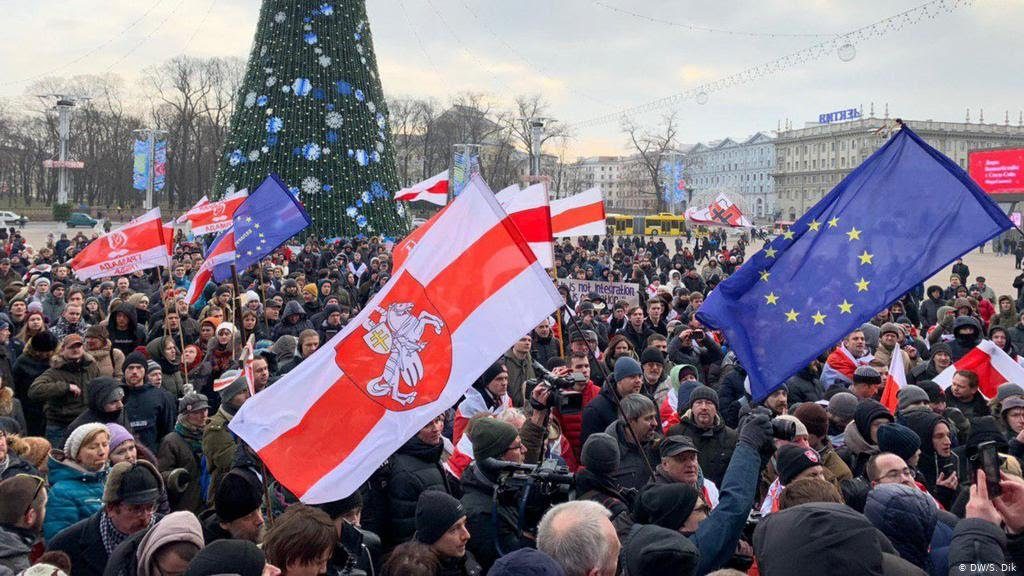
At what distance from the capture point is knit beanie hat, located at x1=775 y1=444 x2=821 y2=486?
361cm

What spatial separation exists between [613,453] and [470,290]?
3.28ft

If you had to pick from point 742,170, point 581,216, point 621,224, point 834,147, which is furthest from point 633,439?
point 742,170

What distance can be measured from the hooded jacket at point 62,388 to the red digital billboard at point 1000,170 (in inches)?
1923

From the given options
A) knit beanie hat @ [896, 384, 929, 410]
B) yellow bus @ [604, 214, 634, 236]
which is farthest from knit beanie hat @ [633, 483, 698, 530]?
yellow bus @ [604, 214, 634, 236]

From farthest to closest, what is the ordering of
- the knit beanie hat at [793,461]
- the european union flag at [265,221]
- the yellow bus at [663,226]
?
the yellow bus at [663,226] < the european union flag at [265,221] < the knit beanie hat at [793,461]

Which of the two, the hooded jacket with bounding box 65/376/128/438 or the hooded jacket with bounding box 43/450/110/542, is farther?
the hooded jacket with bounding box 65/376/128/438

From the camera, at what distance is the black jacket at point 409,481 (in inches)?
167

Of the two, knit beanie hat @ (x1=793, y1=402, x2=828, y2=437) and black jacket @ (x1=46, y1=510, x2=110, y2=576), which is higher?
knit beanie hat @ (x1=793, y1=402, x2=828, y2=437)

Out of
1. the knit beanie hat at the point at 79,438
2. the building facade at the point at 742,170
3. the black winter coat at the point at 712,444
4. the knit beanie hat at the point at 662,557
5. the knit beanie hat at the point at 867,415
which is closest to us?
the knit beanie hat at the point at 662,557

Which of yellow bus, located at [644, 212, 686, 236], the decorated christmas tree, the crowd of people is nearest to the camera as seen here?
the crowd of people

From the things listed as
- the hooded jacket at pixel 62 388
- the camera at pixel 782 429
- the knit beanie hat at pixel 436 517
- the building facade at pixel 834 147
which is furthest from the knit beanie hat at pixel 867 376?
the building facade at pixel 834 147

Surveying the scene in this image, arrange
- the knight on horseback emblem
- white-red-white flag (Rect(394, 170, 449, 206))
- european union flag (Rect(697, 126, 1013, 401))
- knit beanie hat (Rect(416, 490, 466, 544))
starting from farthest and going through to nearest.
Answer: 1. white-red-white flag (Rect(394, 170, 449, 206))
2. european union flag (Rect(697, 126, 1013, 401))
3. the knight on horseback emblem
4. knit beanie hat (Rect(416, 490, 466, 544))

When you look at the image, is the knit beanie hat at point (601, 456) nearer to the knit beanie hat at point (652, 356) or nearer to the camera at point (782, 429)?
the camera at point (782, 429)

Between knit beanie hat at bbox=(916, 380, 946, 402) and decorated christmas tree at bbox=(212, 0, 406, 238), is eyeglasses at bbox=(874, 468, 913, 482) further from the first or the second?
decorated christmas tree at bbox=(212, 0, 406, 238)
